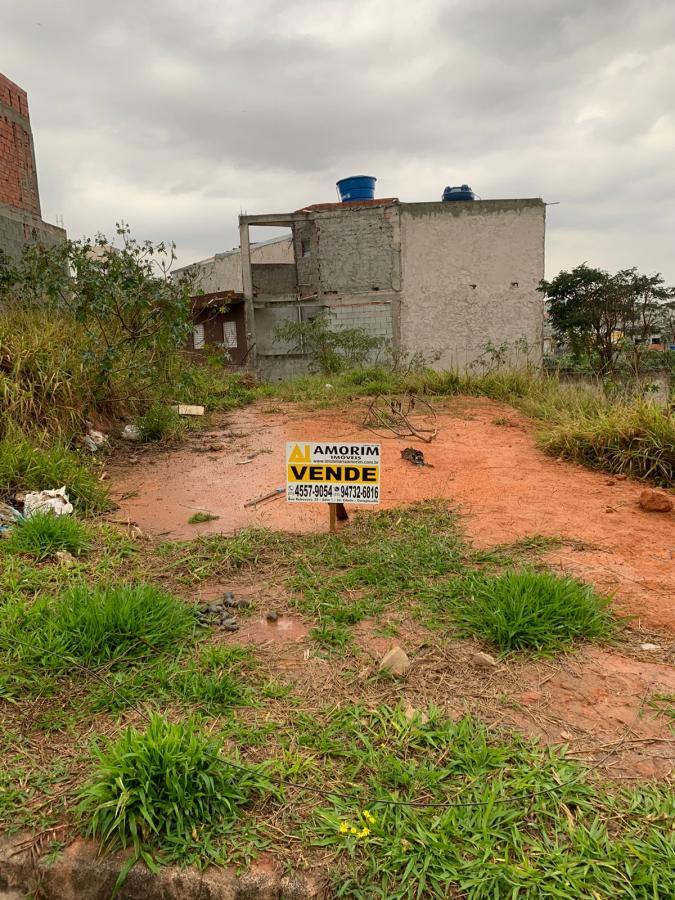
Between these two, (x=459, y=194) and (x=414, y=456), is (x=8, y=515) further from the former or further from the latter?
(x=459, y=194)

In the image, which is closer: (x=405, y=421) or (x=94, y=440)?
(x=94, y=440)

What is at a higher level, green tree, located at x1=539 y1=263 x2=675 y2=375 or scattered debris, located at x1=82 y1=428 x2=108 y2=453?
green tree, located at x1=539 y1=263 x2=675 y2=375

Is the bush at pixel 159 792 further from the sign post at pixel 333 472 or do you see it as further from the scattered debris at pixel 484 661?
the sign post at pixel 333 472

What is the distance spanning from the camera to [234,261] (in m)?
24.4

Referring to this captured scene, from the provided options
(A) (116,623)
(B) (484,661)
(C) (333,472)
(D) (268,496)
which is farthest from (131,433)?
(B) (484,661)

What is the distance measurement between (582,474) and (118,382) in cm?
437

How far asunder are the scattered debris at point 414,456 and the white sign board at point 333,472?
1935 mm

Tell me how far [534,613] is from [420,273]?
18182 mm

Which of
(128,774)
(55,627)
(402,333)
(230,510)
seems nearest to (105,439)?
(230,510)

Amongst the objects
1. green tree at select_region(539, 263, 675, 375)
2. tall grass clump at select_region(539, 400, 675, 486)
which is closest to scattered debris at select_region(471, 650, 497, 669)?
tall grass clump at select_region(539, 400, 675, 486)

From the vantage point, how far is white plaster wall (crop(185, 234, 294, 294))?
78.1 ft

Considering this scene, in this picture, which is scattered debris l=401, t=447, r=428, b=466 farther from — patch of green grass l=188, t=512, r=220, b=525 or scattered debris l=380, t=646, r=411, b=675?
scattered debris l=380, t=646, r=411, b=675

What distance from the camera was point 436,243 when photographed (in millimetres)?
19391

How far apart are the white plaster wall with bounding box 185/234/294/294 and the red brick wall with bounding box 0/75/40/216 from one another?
15.1 meters
